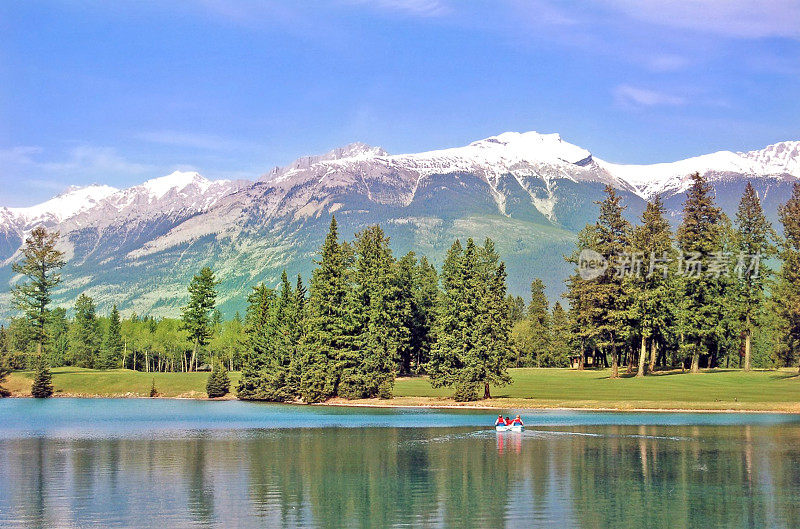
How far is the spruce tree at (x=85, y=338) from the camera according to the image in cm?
15412

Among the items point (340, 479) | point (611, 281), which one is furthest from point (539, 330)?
point (340, 479)

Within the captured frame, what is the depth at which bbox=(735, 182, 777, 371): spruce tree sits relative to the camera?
10569 cm

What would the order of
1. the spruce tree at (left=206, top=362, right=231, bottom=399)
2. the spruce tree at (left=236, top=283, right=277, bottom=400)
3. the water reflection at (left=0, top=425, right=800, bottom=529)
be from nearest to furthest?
the water reflection at (left=0, top=425, right=800, bottom=529) < the spruce tree at (left=236, top=283, right=277, bottom=400) < the spruce tree at (left=206, top=362, right=231, bottom=399)

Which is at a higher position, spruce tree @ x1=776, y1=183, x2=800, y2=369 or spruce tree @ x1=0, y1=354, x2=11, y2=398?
spruce tree @ x1=776, y1=183, x2=800, y2=369

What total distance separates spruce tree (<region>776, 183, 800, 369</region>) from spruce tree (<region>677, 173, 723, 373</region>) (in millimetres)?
9154

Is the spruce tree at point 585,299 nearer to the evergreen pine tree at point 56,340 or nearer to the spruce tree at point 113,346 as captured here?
the evergreen pine tree at point 56,340

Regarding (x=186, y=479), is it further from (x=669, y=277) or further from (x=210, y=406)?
(x=669, y=277)

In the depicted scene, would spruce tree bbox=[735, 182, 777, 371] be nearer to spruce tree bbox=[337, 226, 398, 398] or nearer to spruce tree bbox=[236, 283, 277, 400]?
spruce tree bbox=[337, 226, 398, 398]

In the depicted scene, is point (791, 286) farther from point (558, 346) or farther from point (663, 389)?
point (558, 346)

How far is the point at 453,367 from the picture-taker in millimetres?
90938

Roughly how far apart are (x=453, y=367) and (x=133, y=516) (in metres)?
61.1

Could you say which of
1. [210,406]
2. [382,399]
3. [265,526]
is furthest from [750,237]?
[265,526]

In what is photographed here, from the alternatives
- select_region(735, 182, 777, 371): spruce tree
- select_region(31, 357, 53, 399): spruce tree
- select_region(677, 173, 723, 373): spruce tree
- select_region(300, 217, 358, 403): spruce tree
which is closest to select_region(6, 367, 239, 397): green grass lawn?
select_region(31, 357, 53, 399): spruce tree

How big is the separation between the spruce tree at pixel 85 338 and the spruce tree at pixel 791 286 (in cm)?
11581
